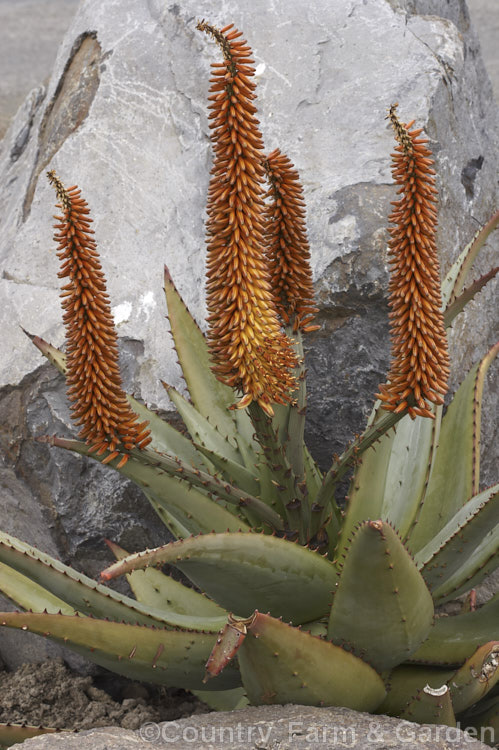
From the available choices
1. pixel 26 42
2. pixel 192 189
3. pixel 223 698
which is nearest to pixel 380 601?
pixel 223 698

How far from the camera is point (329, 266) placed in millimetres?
2596

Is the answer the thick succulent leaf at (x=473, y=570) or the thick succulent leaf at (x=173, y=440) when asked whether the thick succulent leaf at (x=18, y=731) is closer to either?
the thick succulent leaf at (x=173, y=440)

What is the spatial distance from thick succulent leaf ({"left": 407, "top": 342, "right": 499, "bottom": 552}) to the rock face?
37 cm

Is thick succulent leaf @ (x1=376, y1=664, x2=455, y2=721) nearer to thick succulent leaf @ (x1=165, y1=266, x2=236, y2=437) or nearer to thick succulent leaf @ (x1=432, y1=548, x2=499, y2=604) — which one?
thick succulent leaf @ (x1=432, y1=548, x2=499, y2=604)

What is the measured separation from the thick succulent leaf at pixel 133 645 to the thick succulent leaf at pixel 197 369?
0.66 m

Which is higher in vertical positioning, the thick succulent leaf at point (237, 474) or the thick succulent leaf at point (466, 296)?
→ the thick succulent leaf at point (466, 296)

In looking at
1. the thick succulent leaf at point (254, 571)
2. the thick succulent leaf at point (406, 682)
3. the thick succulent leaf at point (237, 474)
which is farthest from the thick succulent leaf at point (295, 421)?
Result: the thick succulent leaf at point (406, 682)

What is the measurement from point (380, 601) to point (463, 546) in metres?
0.27

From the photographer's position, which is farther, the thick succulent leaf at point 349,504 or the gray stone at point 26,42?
the gray stone at point 26,42

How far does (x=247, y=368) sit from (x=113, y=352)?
0.27 m

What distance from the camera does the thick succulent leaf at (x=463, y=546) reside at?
178 centimetres

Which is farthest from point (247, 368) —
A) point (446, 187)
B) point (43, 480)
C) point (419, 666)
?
point (446, 187)

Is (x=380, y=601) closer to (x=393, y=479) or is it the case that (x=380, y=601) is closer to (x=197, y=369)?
(x=393, y=479)

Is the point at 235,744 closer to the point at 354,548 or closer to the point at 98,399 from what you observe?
the point at 354,548
